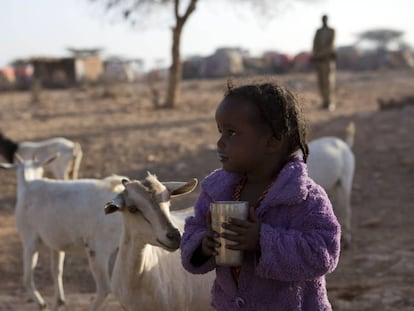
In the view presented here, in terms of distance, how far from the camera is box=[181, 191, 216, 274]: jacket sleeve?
2354mm

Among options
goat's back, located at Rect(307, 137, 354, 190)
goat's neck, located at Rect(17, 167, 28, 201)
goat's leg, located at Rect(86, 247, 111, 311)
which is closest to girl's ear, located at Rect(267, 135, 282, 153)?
goat's leg, located at Rect(86, 247, 111, 311)

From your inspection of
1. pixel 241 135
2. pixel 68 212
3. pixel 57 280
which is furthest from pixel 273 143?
pixel 57 280

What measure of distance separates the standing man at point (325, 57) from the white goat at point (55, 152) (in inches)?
294

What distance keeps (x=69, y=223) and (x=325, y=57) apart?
12490 millimetres

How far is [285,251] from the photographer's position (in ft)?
7.05

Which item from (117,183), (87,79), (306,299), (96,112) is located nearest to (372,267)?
(117,183)

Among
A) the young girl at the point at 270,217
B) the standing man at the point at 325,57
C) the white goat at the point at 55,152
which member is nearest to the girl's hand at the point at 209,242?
the young girl at the point at 270,217

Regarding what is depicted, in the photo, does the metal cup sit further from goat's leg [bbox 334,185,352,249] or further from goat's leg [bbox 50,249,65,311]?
goat's leg [bbox 334,185,352,249]

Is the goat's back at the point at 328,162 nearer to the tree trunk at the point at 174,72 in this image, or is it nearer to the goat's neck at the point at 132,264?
the goat's neck at the point at 132,264

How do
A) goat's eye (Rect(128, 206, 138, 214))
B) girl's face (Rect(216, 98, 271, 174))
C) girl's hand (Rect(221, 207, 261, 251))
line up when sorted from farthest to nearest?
goat's eye (Rect(128, 206, 138, 214))
girl's face (Rect(216, 98, 271, 174))
girl's hand (Rect(221, 207, 261, 251))

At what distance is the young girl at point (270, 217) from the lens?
2158mm

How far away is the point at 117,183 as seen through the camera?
5762 mm

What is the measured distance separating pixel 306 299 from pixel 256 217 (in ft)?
1.16

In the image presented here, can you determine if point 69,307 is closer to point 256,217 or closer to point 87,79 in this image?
point 256,217
